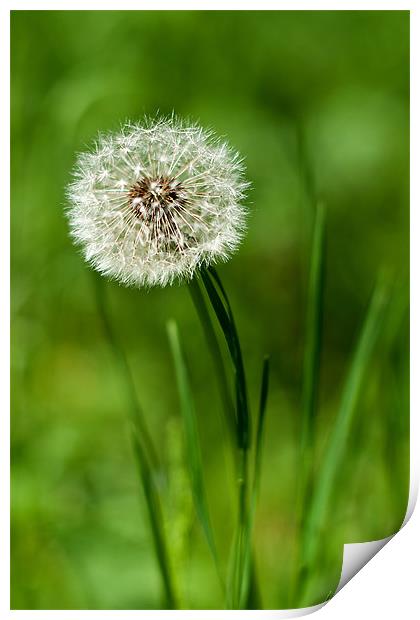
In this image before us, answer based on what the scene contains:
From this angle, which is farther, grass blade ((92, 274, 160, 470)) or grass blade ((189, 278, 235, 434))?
grass blade ((92, 274, 160, 470))

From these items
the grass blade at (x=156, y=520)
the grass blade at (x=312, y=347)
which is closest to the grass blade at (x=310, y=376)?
the grass blade at (x=312, y=347)

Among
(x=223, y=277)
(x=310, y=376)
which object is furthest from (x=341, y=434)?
(x=223, y=277)

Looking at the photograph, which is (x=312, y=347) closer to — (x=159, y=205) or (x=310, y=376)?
(x=310, y=376)

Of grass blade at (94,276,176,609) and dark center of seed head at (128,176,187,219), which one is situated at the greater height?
dark center of seed head at (128,176,187,219)

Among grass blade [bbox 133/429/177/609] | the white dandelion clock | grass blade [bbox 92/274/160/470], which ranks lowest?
grass blade [bbox 133/429/177/609]

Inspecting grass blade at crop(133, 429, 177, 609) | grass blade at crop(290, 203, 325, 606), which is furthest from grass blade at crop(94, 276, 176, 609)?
grass blade at crop(290, 203, 325, 606)

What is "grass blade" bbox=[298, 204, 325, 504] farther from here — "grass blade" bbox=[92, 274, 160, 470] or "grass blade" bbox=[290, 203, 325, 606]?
"grass blade" bbox=[92, 274, 160, 470]
